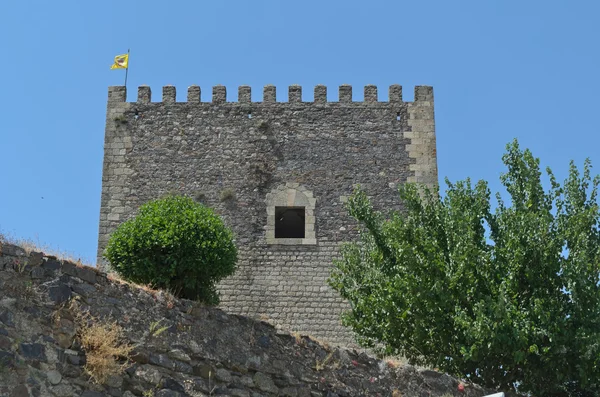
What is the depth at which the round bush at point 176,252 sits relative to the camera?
13312 mm

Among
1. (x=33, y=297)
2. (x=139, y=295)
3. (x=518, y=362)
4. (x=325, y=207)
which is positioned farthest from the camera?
(x=325, y=207)

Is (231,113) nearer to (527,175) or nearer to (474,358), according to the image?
(527,175)

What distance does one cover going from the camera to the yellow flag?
889 inches

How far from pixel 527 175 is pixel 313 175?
6559mm

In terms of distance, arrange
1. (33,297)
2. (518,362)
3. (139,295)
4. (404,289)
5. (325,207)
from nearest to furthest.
→ 1. (33,297)
2. (139,295)
3. (518,362)
4. (404,289)
5. (325,207)

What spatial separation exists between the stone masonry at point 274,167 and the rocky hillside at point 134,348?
8161 millimetres

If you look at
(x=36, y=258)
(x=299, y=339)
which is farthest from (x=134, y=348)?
(x=299, y=339)

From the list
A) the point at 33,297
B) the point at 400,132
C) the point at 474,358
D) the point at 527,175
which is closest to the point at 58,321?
the point at 33,297

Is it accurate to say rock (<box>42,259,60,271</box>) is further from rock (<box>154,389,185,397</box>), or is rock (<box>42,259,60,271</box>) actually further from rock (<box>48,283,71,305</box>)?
rock (<box>154,389,185,397</box>)

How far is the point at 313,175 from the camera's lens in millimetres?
20625

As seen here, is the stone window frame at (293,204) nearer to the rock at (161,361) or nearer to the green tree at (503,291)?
the green tree at (503,291)

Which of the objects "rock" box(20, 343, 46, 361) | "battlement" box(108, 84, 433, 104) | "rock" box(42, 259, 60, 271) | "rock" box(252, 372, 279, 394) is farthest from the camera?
"battlement" box(108, 84, 433, 104)

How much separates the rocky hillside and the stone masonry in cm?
816

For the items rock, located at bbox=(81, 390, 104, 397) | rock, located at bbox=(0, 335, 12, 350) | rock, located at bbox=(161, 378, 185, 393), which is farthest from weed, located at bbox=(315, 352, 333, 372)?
rock, located at bbox=(0, 335, 12, 350)
